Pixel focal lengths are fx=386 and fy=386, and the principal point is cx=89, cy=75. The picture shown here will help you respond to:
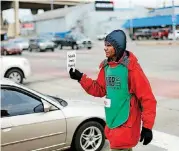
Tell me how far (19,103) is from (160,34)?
5132 centimetres

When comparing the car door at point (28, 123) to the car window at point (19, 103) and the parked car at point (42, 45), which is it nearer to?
the car window at point (19, 103)

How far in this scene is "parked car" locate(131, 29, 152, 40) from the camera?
58.2 metres

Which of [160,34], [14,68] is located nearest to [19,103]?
[14,68]

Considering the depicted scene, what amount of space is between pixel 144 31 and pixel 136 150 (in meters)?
54.7

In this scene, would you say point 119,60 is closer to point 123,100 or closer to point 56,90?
point 123,100

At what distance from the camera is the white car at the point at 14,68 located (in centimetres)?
1364

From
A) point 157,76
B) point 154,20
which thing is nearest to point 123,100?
point 157,76

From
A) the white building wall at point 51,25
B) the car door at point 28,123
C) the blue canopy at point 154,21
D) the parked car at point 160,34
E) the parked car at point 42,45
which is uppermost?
the white building wall at point 51,25

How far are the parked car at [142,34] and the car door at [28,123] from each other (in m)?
53.3

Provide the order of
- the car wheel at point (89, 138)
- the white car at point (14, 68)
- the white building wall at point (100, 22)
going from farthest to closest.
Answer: the white building wall at point (100, 22) < the white car at point (14, 68) < the car wheel at point (89, 138)

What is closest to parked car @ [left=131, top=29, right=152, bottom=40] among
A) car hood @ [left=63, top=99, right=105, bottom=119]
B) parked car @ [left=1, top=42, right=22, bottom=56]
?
parked car @ [left=1, top=42, right=22, bottom=56]

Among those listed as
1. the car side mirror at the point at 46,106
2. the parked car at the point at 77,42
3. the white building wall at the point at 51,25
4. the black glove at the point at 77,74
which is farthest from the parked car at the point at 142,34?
the black glove at the point at 77,74

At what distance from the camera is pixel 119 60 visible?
3.51 m

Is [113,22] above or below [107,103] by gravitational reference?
above
